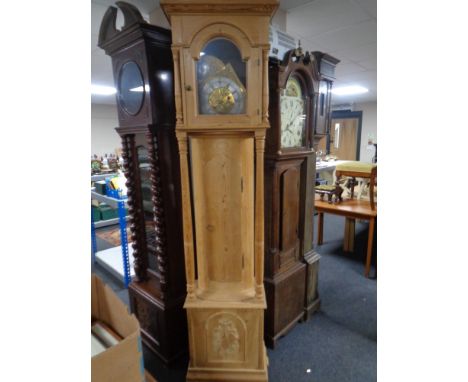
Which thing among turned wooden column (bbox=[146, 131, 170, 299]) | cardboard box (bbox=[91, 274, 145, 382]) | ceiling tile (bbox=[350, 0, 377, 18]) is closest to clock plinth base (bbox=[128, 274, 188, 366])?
turned wooden column (bbox=[146, 131, 170, 299])

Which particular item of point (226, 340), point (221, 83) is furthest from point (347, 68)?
point (226, 340)

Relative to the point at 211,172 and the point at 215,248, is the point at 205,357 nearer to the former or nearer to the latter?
the point at 215,248

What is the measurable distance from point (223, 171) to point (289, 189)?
23.0 inches

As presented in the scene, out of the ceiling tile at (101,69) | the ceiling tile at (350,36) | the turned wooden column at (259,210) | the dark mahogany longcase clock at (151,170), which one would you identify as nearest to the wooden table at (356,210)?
the ceiling tile at (350,36)

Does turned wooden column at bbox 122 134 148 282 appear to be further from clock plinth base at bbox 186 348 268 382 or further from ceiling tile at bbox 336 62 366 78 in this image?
ceiling tile at bbox 336 62 366 78

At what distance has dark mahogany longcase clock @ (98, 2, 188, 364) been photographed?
4.50ft

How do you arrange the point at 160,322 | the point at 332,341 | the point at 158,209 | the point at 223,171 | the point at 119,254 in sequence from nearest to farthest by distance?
the point at 223,171 < the point at 158,209 < the point at 160,322 < the point at 332,341 < the point at 119,254

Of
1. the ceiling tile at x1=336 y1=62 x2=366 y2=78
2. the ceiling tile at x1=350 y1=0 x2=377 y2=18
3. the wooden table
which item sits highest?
the ceiling tile at x1=336 y1=62 x2=366 y2=78

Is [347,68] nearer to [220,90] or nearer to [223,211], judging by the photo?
[220,90]

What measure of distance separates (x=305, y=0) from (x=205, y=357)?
223 centimetres

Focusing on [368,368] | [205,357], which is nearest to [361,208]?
[368,368]

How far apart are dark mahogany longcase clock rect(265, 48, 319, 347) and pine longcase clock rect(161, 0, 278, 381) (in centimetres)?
31

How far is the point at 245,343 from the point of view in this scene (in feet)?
4.72

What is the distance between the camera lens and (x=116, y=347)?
81 centimetres
